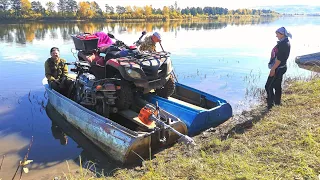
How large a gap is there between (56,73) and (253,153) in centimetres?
514

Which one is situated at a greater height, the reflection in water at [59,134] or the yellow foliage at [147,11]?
the yellow foliage at [147,11]

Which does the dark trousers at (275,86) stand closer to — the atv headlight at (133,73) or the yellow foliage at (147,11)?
the atv headlight at (133,73)

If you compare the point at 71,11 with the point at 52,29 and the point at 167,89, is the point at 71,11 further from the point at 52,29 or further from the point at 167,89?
the point at 167,89

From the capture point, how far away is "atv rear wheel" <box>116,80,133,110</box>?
5410 millimetres

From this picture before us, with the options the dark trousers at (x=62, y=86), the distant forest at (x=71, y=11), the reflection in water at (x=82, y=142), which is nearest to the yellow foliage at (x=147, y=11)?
the distant forest at (x=71, y=11)

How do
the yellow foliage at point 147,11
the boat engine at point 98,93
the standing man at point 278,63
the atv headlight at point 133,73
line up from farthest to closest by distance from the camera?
1. the yellow foliage at point 147,11
2. the standing man at point 278,63
3. the boat engine at point 98,93
4. the atv headlight at point 133,73

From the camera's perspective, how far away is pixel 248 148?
4172 mm

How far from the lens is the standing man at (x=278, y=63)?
5555 mm

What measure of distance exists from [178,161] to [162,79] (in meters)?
1.89

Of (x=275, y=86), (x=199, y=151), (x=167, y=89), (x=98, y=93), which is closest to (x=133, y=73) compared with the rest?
(x=98, y=93)

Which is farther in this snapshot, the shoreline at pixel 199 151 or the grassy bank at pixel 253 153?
the shoreline at pixel 199 151

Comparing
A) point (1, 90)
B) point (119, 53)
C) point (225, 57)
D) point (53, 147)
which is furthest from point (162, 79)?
point (225, 57)

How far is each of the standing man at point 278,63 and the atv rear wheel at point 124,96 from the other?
9.49 feet

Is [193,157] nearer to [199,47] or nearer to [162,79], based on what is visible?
[162,79]
